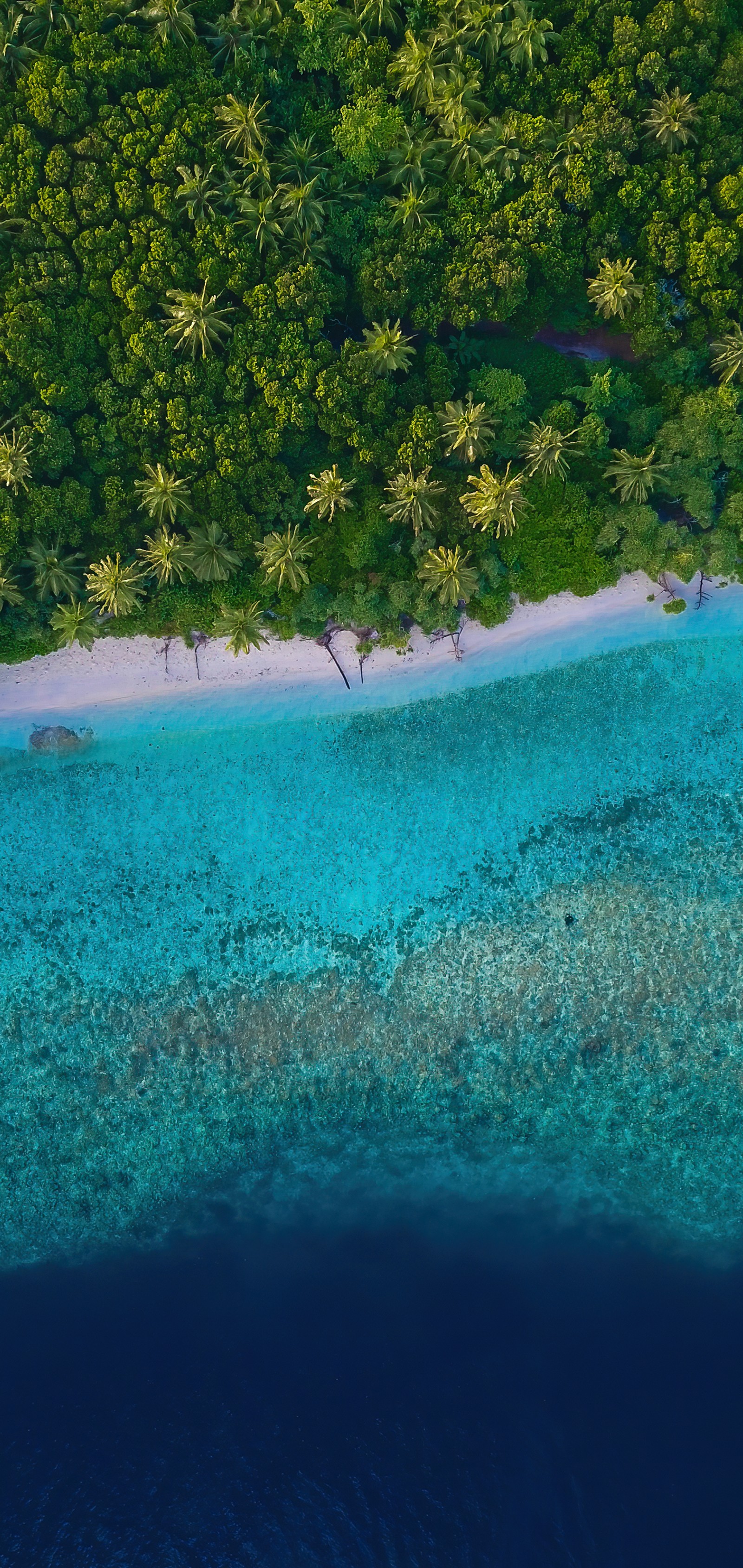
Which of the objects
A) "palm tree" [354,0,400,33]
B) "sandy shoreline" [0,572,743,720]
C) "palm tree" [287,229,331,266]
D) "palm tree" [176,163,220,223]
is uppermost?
"palm tree" [354,0,400,33]

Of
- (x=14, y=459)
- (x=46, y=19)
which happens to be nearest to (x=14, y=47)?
(x=46, y=19)

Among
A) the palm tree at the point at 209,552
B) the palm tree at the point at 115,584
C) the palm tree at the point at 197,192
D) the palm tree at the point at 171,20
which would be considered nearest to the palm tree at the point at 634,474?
the palm tree at the point at 209,552

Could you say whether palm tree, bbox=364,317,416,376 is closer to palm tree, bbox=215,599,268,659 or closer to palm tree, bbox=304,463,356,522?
palm tree, bbox=304,463,356,522

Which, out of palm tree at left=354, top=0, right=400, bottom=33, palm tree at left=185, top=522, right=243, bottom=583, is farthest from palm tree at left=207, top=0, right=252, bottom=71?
palm tree at left=185, top=522, right=243, bottom=583

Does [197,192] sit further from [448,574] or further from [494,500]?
[448,574]

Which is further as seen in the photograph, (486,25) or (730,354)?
(730,354)

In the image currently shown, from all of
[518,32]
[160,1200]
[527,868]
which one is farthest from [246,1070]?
[518,32]
